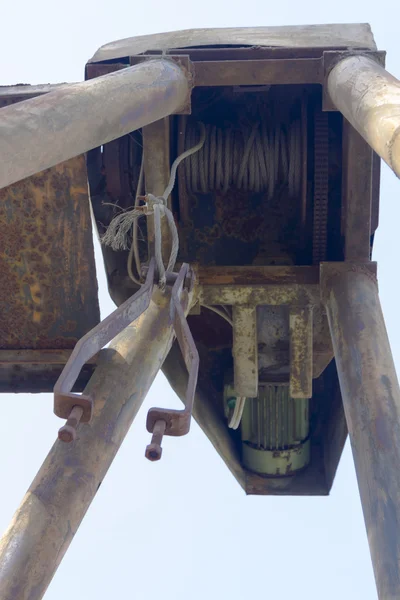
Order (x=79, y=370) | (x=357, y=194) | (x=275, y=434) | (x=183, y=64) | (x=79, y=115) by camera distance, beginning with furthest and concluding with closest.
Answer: (x=275, y=434) < (x=357, y=194) < (x=183, y=64) < (x=79, y=115) < (x=79, y=370)

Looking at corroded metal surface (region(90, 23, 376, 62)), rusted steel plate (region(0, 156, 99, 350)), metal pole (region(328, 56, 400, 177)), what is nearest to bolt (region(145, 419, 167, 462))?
metal pole (region(328, 56, 400, 177))

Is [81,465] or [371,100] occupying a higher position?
[371,100]

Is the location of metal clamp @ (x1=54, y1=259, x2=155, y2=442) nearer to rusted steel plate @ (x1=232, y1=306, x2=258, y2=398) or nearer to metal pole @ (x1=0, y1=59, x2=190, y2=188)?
metal pole @ (x1=0, y1=59, x2=190, y2=188)

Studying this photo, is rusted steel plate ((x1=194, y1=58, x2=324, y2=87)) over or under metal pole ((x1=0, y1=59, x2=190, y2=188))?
under

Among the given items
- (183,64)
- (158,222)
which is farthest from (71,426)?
(183,64)

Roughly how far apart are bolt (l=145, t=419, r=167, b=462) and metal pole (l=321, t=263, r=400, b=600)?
0.97m

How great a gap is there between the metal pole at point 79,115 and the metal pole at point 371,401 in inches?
55.7

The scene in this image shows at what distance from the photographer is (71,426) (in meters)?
3.22

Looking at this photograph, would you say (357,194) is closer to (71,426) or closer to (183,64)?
(183,64)

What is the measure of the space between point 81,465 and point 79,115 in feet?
4.65

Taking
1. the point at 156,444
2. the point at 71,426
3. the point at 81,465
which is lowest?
the point at 81,465

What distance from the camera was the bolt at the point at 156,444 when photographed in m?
3.30

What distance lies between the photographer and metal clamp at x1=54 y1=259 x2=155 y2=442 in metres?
3.24

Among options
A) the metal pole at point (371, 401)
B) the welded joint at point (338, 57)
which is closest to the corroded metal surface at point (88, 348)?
the metal pole at point (371, 401)
